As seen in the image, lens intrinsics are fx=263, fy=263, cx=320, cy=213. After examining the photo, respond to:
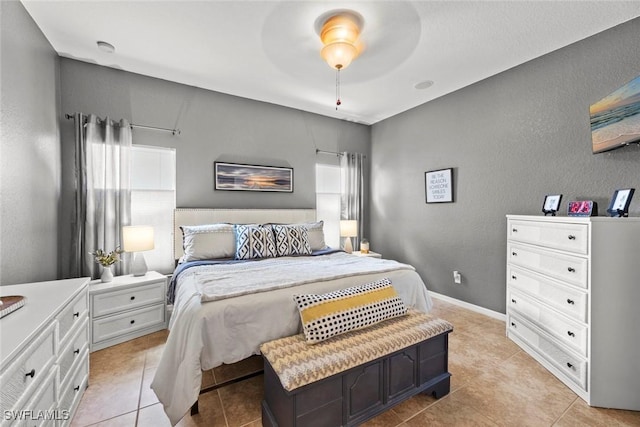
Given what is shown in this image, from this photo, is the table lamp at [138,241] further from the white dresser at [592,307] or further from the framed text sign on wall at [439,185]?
the white dresser at [592,307]

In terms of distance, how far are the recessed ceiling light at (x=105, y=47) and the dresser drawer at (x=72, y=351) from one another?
2493 millimetres

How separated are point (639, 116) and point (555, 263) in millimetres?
1186

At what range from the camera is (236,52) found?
8.57ft

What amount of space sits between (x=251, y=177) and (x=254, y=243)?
4.05 ft

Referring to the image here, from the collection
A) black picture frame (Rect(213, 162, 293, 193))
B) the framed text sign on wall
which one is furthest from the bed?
the framed text sign on wall

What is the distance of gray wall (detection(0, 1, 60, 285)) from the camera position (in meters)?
1.79

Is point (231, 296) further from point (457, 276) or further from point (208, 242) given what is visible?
point (457, 276)

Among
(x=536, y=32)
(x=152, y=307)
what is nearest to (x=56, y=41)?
(x=152, y=307)

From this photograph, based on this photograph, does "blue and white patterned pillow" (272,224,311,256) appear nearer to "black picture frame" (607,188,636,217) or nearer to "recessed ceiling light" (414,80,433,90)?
"recessed ceiling light" (414,80,433,90)

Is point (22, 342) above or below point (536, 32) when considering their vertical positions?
below

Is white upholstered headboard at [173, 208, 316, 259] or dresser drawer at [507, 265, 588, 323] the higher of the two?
white upholstered headboard at [173, 208, 316, 259]

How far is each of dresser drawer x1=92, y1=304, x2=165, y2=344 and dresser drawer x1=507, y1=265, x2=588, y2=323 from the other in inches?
141

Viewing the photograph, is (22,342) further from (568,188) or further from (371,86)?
(568,188)

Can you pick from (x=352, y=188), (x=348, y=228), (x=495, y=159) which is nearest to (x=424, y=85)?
(x=495, y=159)
